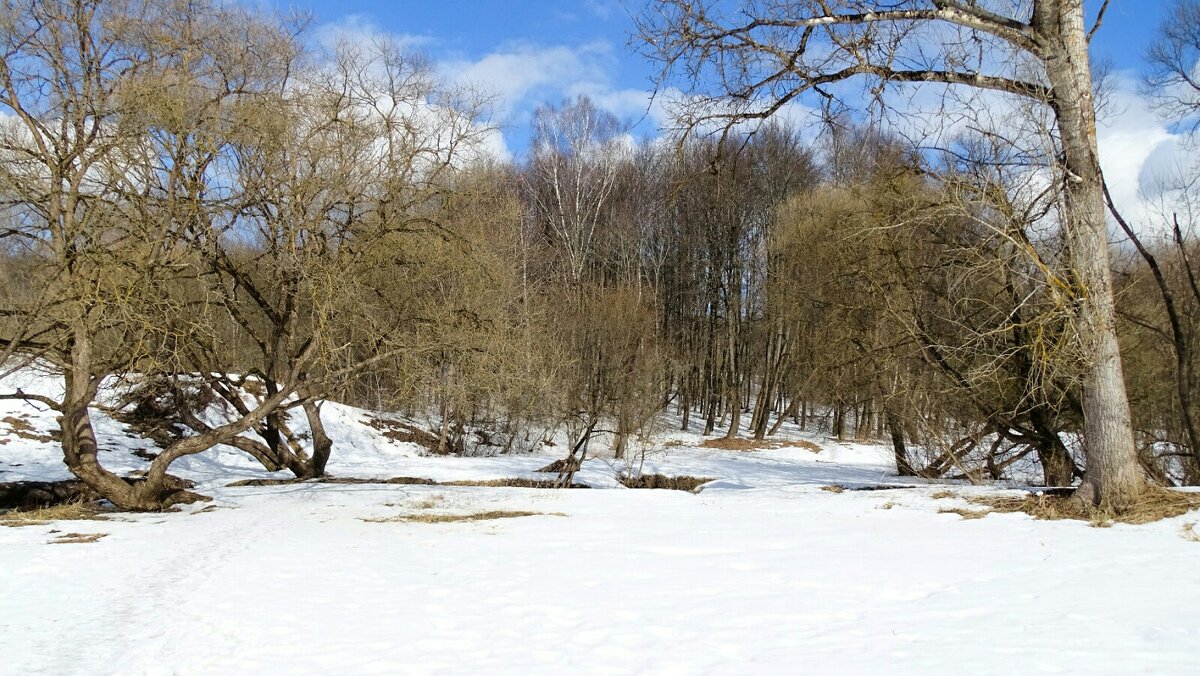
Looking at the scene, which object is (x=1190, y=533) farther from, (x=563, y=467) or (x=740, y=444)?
(x=740, y=444)

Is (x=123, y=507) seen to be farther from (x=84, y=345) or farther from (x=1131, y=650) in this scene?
(x=1131, y=650)

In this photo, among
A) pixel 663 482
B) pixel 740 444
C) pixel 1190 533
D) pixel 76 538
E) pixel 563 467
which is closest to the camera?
pixel 1190 533

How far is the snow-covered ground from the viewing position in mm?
4488

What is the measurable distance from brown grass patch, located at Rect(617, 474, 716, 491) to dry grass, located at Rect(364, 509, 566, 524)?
8051mm

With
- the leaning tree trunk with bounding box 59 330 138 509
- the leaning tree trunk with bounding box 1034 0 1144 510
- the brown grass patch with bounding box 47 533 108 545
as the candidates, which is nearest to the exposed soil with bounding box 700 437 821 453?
the leaning tree trunk with bounding box 1034 0 1144 510

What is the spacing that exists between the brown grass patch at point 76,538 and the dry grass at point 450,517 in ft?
10.4

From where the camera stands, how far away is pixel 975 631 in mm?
4652

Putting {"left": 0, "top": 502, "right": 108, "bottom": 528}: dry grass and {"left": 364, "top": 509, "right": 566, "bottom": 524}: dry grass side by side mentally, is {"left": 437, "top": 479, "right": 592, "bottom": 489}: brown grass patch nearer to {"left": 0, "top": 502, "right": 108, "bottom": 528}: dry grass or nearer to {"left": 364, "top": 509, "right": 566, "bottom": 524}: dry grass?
{"left": 364, "top": 509, "right": 566, "bottom": 524}: dry grass

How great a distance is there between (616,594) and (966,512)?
4770mm

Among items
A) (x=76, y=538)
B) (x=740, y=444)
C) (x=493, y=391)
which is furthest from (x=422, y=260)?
(x=740, y=444)

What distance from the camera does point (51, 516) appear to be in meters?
10.3

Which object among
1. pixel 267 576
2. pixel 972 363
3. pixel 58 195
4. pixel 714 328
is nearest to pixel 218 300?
pixel 58 195

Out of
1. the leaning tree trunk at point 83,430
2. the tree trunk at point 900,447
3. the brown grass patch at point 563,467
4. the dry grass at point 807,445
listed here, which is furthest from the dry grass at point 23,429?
the dry grass at point 807,445

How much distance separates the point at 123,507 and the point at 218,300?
3611 mm
